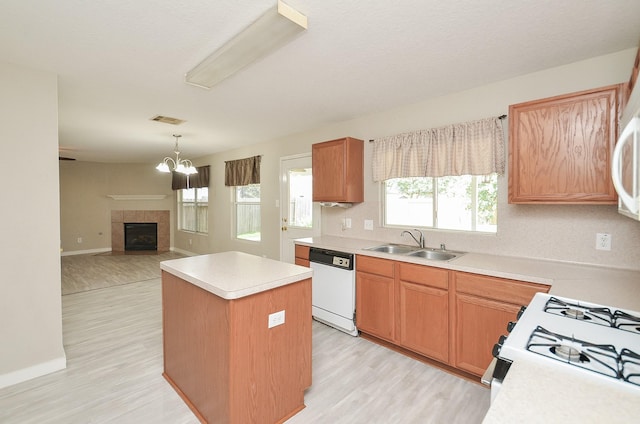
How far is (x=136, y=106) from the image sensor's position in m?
3.29

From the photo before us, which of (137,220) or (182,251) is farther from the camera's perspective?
(137,220)

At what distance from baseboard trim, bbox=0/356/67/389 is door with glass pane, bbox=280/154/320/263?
114 inches

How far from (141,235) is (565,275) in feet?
29.4

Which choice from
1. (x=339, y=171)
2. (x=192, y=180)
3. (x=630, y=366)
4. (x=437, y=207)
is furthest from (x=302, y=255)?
(x=192, y=180)

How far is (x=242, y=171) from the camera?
5.70 m

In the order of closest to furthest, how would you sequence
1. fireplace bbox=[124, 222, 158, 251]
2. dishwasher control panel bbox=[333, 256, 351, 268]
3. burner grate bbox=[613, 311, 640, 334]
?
1. burner grate bbox=[613, 311, 640, 334]
2. dishwasher control panel bbox=[333, 256, 351, 268]
3. fireplace bbox=[124, 222, 158, 251]

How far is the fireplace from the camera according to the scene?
26.7 ft

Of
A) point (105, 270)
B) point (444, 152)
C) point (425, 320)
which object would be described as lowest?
point (105, 270)

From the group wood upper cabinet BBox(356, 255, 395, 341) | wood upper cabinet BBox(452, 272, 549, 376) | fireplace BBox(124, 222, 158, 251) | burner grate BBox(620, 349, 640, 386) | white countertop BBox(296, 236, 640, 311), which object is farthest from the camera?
fireplace BBox(124, 222, 158, 251)

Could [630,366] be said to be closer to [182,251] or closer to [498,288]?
[498,288]

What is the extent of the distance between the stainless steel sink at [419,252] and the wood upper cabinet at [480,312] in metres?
0.47

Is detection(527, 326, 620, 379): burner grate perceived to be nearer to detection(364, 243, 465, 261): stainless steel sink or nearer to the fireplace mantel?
detection(364, 243, 465, 261): stainless steel sink

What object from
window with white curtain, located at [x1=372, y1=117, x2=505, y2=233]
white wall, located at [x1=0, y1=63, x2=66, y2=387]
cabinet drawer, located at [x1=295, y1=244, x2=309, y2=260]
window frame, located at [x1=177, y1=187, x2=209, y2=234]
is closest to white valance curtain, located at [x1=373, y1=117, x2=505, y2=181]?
window with white curtain, located at [x1=372, y1=117, x2=505, y2=233]

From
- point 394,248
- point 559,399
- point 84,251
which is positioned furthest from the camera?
point 84,251
